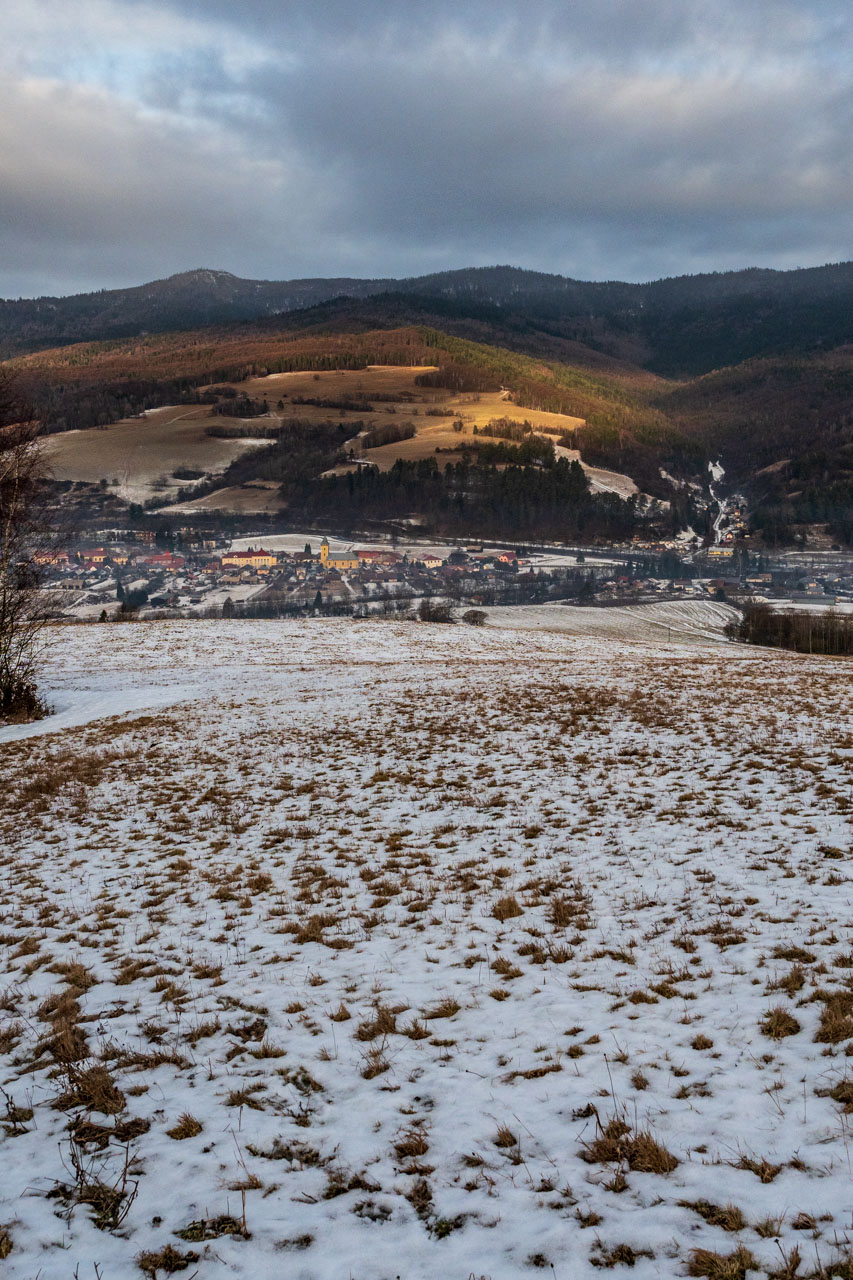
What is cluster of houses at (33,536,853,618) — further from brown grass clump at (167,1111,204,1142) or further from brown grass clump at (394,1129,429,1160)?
brown grass clump at (394,1129,429,1160)

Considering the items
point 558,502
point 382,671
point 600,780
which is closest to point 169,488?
point 558,502

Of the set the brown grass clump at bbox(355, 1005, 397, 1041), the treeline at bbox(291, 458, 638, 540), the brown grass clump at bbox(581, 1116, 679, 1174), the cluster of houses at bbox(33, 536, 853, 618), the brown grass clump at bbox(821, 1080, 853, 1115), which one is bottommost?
the brown grass clump at bbox(355, 1005, 397, 1041)

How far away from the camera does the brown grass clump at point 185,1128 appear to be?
533cm

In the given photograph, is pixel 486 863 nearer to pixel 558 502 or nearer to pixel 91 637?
pixel 91 637

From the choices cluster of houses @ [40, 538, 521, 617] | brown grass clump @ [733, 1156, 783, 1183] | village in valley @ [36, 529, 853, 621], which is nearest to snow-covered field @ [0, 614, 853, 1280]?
brown grass clump @ [733, 1156, 783, 1183]

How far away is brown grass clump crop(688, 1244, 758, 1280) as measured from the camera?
3704mm

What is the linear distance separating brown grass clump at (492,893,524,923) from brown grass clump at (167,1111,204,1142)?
4604 millimetres

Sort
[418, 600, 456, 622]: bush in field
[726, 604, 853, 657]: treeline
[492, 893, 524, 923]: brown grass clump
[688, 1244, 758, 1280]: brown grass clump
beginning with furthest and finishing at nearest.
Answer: [418, 600, 456, 622]: bush in field → [726, 604, 853, 657]: treeline → [492, 893, 524, 923]: brown grass clump → [688, 1244, 758, 1280]: brown grass clump

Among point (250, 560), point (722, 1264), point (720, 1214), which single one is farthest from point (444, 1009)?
point (250, 560)

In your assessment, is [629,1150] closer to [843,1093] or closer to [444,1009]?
[843,1093]

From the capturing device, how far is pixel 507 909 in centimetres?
915

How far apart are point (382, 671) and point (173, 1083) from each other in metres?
27.6

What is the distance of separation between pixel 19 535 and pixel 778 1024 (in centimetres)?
2622

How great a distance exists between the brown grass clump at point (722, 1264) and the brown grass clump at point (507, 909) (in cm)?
518
